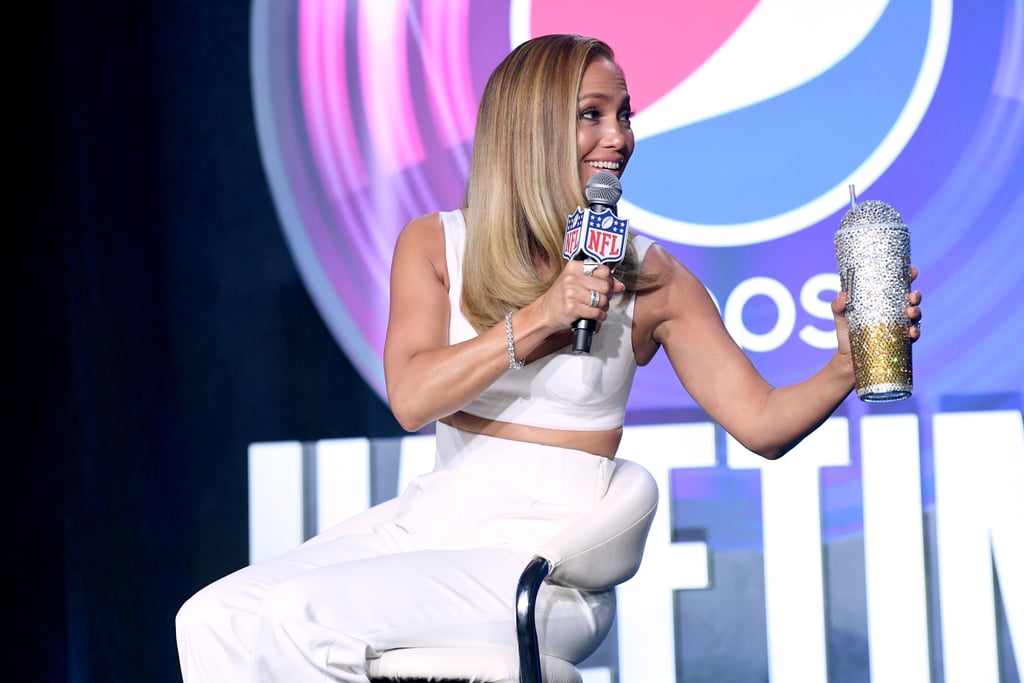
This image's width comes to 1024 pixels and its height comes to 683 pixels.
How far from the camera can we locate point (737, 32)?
294 cm

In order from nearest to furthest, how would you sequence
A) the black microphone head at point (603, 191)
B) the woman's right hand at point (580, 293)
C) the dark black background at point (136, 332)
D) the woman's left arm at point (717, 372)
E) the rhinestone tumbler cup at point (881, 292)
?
the rhinestone tumbler cup at point (881, 292) < the woman's right hand at point (580, 293) < the black microphone head at point (603, 191) < the woman's left arm at point (717, 372) < the dark black background at point (136, 332)

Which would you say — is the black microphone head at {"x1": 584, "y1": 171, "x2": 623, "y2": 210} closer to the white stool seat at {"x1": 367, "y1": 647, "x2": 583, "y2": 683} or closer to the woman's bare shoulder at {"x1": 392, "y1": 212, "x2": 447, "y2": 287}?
the woman's bare shoulder at {"x1": 392, "y1": 212, "x2": 447, "y2": 287}

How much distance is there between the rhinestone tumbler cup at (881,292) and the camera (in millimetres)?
1361

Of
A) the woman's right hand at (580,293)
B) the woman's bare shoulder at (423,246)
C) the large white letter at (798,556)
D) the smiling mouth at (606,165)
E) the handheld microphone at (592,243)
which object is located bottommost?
the large white letter at (798,556)

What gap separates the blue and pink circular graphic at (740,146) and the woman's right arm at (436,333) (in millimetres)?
1211

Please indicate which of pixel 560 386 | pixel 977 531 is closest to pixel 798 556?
pixel 977 531

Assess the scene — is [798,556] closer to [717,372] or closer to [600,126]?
[717,372]

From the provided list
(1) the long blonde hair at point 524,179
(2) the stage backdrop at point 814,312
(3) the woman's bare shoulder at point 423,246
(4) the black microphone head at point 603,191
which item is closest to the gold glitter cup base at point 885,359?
(4) the black microphone head at point 603,191

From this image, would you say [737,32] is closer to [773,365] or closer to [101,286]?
[773,365]

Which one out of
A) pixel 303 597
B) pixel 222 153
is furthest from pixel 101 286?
pixel 303 597

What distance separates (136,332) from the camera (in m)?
3.42

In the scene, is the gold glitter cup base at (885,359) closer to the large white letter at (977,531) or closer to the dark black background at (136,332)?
the large white letter at (977,531)

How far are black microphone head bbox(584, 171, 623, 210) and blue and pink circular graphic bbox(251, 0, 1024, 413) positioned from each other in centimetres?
131

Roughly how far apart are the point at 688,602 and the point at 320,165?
1.64 metres
